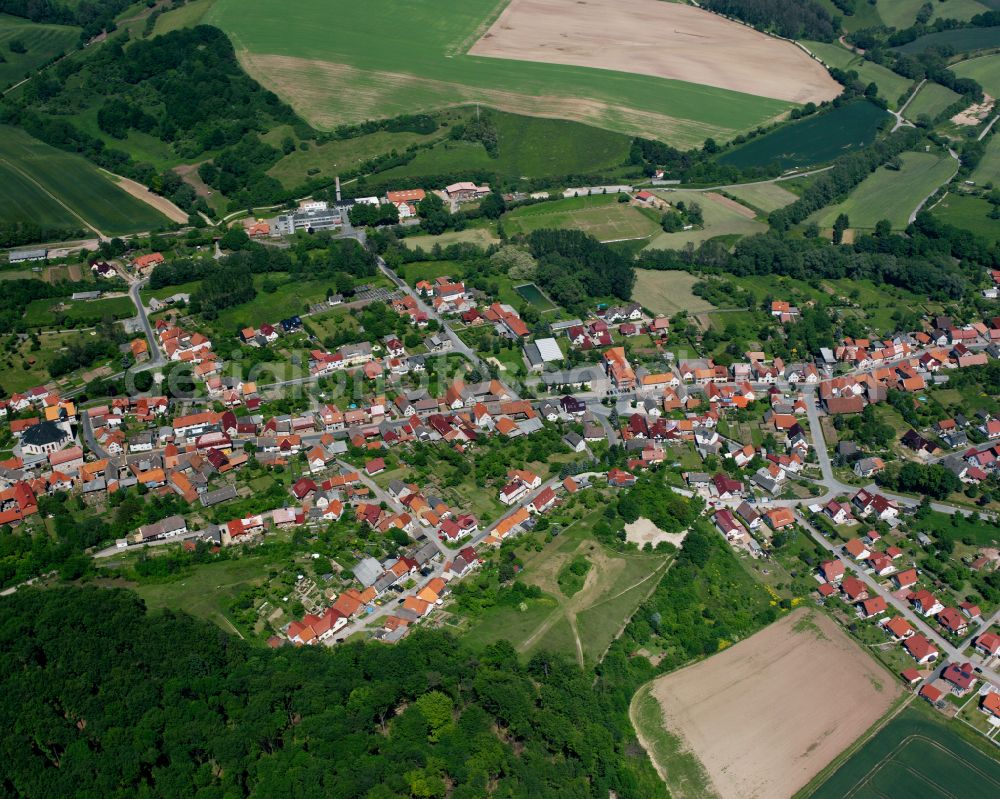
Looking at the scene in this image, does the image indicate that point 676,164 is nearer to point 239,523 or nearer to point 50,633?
point 239,523

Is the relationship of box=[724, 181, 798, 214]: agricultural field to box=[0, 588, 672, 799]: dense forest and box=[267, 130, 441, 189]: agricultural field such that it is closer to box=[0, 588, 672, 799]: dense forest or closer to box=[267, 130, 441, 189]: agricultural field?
box=[267, 130, 441, 189]: agricultural field

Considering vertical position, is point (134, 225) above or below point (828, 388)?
below

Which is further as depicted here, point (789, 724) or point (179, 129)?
point (179, 129)

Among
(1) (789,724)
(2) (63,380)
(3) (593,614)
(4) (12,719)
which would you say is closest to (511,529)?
(3) (593,614)

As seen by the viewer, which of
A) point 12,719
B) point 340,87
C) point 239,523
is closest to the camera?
point 12,719

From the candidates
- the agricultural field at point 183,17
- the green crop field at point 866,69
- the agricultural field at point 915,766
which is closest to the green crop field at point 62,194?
the agricultural field at point 183,17

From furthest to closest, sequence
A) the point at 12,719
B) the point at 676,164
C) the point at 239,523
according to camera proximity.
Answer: the point at 676,164
the point at 239,523
the point at 12,719

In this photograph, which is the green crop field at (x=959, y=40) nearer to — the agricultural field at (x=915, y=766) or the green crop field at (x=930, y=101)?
the green crop field at (x=930, y=101)
